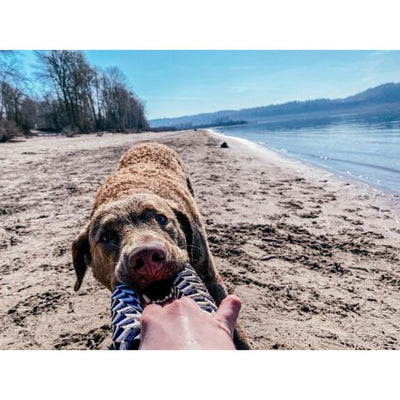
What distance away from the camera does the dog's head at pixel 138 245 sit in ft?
7.59

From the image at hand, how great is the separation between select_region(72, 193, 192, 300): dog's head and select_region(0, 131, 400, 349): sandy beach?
76cm

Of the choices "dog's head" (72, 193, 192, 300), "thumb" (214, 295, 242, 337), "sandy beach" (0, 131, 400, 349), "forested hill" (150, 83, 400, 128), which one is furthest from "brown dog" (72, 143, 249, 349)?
"forested hill" (150, 83, 400, 128)

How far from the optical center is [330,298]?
3.78 meters

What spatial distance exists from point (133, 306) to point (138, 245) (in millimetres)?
436

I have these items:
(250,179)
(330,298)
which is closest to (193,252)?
(330,298)

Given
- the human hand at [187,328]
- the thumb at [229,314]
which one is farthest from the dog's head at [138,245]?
the thumb at [229,314]

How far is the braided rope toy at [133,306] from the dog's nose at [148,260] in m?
0.20

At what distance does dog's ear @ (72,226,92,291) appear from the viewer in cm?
346

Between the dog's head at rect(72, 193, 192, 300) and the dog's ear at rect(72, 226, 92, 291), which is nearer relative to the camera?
the dog's head at rect(72, 193, 192, 300)

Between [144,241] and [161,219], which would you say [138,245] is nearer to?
[144,241]

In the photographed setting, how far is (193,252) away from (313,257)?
2177 mm

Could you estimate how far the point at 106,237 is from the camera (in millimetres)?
3051

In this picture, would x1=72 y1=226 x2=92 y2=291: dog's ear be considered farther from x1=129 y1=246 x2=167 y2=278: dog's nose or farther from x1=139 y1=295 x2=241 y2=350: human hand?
x1=139 y1=295 x2=241 y2=350: human hand

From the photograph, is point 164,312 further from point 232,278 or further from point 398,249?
point 398,249
